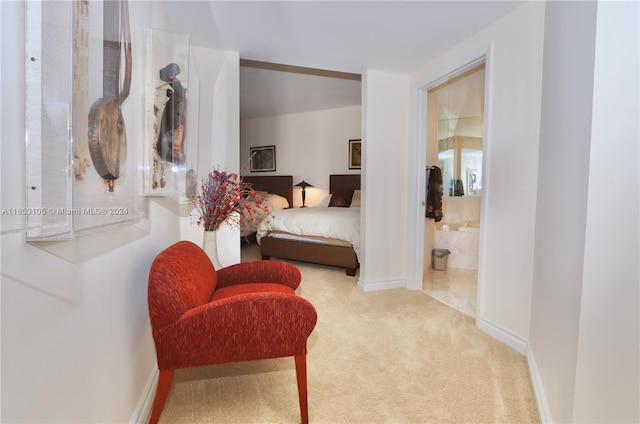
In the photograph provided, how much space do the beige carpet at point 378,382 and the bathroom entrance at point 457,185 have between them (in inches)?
30.5

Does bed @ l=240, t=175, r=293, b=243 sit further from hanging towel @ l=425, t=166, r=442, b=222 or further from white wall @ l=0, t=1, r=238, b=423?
white wall @ l=0, t=1, r=238, b=423

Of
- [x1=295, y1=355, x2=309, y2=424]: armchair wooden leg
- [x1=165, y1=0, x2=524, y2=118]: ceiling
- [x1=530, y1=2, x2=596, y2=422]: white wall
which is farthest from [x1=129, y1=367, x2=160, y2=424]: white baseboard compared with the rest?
[x1=165, y1=0, x2=524, y2=118]: ceiling

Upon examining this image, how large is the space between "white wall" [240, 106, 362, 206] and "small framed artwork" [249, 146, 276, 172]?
3.5 inches

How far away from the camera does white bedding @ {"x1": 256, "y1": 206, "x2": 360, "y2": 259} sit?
388cm

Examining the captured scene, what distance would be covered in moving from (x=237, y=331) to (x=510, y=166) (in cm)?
207

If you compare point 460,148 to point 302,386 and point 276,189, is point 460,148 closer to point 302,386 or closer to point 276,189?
point 276,189

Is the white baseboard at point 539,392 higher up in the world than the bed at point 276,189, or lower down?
lower down

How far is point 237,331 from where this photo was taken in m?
1.37

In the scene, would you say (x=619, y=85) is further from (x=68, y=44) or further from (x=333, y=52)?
(x=333, y=52)

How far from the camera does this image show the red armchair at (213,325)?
1.32 metres

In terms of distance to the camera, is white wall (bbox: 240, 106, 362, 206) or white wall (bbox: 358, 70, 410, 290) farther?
white wall (bbox: 240, 106, 362, 206)

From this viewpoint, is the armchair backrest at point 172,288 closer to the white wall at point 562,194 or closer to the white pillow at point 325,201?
the white wall at point 562,194

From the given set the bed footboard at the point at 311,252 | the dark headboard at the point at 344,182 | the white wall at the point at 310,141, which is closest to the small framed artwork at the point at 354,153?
the white wall at the point at 310,141

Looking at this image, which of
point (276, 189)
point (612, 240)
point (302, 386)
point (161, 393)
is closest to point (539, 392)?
point (612, 240)
